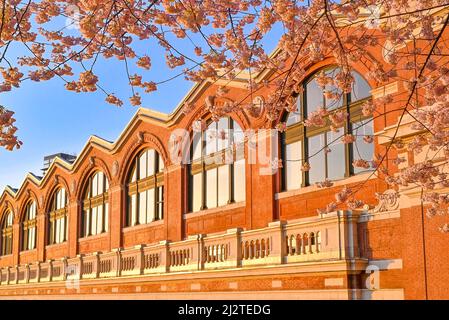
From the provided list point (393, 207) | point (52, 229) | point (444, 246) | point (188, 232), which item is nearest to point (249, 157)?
point (188, 232)

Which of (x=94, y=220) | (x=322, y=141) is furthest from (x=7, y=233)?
(x=322, y=141)

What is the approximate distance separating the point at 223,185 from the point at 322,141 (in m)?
5.96

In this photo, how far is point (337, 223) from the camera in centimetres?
1873

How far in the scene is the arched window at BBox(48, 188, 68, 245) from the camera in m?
40.8

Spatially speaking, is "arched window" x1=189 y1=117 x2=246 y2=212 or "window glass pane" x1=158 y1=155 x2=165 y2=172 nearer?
"arched window" x1=189 y1=117 x2=246 y2=212

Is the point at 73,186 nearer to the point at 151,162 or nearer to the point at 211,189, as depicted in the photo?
the point at 151,162

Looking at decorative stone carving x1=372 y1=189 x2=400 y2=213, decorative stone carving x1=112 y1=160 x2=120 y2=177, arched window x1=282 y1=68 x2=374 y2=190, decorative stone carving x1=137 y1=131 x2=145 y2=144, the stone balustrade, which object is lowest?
the stone balustrade

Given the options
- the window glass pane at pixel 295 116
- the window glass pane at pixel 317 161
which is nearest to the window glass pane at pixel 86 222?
the window glass pane at pixel 295 116

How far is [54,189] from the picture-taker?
140ft

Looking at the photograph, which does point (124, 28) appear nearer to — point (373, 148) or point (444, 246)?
point (444, 246)

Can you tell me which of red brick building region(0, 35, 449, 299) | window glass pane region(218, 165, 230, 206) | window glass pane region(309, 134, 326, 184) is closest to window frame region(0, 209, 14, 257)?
red brick building region(0, 35, 449, 299)

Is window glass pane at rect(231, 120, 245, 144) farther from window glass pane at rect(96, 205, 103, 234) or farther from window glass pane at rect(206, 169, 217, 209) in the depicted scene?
window glass pane at rect(96, 205, 103, 234)

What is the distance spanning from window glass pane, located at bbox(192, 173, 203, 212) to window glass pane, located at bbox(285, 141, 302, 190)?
5.73 metres

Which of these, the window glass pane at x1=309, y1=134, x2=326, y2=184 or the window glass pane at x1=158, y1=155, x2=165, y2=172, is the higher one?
the window glass pane at x1=158, y1=155, x2=165, y2=172
